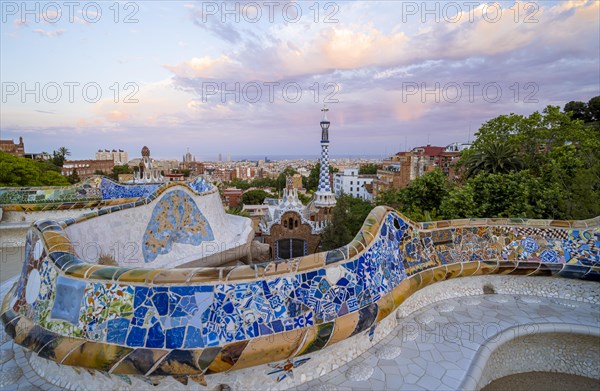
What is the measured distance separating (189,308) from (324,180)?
66.9 ft

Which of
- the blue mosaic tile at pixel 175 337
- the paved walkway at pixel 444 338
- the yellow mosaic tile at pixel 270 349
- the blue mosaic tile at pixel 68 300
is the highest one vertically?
the blue mosaic tile at pixel 68 300

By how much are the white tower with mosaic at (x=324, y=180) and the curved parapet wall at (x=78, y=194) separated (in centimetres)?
1337

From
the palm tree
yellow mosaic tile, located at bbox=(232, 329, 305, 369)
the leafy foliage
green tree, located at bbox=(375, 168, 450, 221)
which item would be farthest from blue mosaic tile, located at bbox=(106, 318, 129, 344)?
the palm tree

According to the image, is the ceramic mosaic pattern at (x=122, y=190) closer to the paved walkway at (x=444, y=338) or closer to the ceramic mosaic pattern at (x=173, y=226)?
the ceramic mosaic pattern at (x=173, y=226)

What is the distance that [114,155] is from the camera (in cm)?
9581

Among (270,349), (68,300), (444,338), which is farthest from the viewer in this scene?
(444,338)

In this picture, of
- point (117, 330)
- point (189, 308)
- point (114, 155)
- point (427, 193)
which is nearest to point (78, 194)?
point (117, 330)

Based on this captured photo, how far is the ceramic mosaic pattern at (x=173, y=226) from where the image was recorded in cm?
545

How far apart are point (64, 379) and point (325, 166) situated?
2157 cm

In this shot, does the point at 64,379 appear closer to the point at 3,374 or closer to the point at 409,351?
the point at 3,374

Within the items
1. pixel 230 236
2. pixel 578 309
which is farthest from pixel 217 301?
pixel 230 236

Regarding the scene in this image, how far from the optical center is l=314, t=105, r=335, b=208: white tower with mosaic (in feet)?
72.2

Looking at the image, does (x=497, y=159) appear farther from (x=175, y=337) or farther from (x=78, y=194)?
(x=78, y=194)

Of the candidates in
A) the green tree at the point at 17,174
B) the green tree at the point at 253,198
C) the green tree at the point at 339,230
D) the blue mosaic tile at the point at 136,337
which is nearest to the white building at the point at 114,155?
the green tree at the point at 253,198
